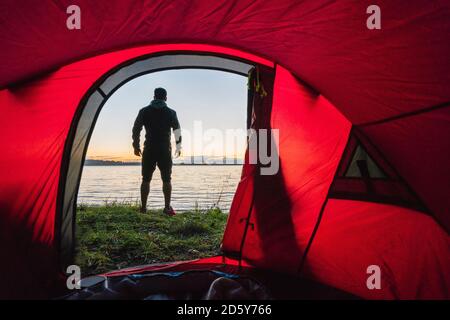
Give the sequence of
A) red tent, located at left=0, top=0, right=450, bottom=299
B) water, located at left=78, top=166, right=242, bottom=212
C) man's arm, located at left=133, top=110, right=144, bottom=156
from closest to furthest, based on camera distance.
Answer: red tent, located at left=0, top=0, right=450, bottom=299, man's arm, located at left=133, top=110, right=144, bottom=156, water, located at left=78, top=166, right=242, bottom=212

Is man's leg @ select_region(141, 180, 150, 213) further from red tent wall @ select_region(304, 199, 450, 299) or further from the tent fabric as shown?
red tent wall @ select_region(304, 199, 450, 299)

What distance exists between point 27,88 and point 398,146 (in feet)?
7.72

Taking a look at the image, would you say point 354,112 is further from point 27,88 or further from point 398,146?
point 27,88

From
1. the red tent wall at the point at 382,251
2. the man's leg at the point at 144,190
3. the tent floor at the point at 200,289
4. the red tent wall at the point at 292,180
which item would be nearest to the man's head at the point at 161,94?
the man's leg at the point at 144,190

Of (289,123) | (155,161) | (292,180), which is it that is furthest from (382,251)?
(155,161)

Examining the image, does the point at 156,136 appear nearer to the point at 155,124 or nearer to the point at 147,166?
the point at 155,124

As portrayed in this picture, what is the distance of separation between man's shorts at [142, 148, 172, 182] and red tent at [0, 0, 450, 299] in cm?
197

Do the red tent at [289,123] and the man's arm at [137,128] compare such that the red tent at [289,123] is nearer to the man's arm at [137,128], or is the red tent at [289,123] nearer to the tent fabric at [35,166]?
the tent fabric at [35,166]

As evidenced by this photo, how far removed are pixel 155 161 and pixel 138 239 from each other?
1.60 meters

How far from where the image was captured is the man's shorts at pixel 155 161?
15.6ft

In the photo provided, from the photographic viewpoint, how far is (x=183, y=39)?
2.14 meters

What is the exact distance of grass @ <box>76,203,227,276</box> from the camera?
2920 millimetres

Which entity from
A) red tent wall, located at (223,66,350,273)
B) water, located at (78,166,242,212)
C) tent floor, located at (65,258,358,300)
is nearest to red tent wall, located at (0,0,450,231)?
red tent wall, located at (223,66,350,273)
